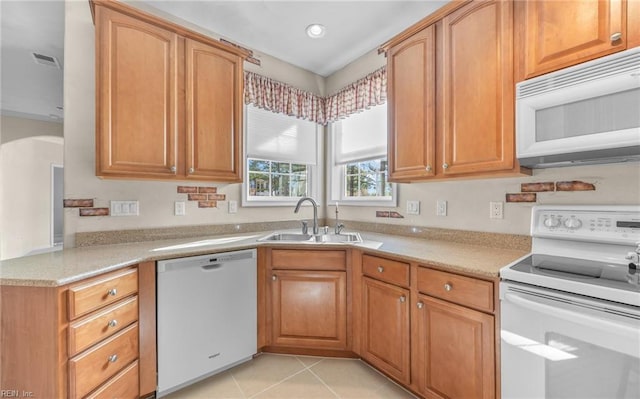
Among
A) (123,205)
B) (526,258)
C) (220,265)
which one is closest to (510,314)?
(526,258)

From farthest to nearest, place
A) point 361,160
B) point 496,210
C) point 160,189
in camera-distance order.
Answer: point 361,160
point 160,189
point 496,210

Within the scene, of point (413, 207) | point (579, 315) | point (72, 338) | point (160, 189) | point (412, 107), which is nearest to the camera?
point (579, 315)

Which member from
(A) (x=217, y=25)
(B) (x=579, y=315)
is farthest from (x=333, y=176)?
(B) (x=579, y=315)

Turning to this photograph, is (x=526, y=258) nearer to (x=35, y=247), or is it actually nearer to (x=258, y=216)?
(x=258, y=216)

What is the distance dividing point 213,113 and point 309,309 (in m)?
1.67

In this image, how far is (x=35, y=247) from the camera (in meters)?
1.73

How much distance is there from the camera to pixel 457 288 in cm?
141

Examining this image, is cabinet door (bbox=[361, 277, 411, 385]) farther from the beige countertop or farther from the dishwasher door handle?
the dishwasher door handle

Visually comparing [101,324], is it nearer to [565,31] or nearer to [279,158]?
[279,158]

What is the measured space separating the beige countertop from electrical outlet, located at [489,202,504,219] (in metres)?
0.23

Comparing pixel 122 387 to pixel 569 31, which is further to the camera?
Result: pixel 122 387

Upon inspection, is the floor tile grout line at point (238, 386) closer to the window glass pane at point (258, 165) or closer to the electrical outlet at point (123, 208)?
the electrical outlet at point (123, 208)

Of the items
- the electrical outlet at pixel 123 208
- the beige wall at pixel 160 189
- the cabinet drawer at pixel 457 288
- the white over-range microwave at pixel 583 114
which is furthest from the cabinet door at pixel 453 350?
the electrical outlet at pixel 123 208

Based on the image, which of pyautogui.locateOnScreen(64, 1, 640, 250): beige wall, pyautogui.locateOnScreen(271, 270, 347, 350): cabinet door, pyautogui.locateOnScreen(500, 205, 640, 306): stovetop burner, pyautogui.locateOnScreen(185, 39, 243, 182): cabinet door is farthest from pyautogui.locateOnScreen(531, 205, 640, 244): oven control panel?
pyautogui.locateOnScreen(185, 39, 243, 182): cabinet door
